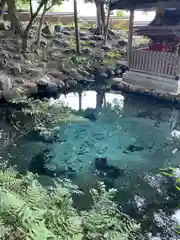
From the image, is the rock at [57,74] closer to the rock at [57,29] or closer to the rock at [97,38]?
the rock at [57,29]

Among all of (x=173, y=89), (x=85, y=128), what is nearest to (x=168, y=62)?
A: (x=173, y=89)

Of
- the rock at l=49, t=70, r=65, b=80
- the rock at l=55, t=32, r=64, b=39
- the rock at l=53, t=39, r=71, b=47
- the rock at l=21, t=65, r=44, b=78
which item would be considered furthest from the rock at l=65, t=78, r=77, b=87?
the rock at l=55, t=32, r=64, b=39

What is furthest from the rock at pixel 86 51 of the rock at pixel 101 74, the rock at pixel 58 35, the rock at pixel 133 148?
the rock at pixel 133 148

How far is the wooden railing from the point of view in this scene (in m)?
10.8

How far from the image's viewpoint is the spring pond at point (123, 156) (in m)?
5.10

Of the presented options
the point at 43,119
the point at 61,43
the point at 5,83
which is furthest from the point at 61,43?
the point at 43,119

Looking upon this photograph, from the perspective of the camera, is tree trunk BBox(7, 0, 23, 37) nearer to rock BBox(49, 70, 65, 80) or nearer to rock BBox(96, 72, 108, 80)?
rock BBox(49, 70, 65, 80)

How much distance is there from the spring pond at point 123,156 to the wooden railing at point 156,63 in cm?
174

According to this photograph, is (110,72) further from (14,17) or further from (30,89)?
(14,17)

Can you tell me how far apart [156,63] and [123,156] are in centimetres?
588

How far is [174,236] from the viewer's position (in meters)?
Result: 4.31

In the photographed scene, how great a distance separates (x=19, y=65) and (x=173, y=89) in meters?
6.87

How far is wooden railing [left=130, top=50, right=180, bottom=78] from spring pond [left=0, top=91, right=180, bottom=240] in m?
1.74

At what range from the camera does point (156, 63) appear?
11.3 meters
